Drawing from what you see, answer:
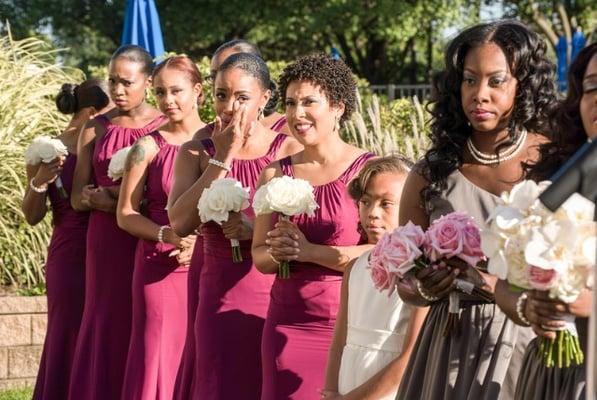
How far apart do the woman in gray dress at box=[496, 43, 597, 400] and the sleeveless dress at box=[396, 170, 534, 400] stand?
0.23 meters

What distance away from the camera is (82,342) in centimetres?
954

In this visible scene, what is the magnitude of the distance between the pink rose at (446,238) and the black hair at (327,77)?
2365 mm

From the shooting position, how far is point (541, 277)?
12.5ft

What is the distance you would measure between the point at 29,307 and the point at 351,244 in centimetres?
549

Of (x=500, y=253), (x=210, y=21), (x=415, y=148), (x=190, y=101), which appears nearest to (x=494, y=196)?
(x=500, y=253)

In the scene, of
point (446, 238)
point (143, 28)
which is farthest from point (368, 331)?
point (143, 28)

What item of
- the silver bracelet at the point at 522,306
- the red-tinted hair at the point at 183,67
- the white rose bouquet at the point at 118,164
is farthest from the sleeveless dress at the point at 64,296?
the silver bracelet at the point at 522,306

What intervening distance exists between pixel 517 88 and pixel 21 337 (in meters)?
7.08

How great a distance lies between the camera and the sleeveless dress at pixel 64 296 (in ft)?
32.5

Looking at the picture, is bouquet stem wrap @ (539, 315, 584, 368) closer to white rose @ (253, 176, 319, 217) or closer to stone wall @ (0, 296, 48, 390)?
white rose @ (253, 176, 319, 217)

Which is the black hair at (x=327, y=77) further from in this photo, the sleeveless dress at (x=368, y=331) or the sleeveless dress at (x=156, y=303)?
the sleeveless dress at (x=156, y=303)

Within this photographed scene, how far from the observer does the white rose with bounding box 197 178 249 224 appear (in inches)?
282

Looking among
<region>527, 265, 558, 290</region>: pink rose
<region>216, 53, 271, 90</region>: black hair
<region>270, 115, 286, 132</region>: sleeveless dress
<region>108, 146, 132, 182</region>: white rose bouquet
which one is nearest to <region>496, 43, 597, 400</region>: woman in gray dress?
<region>527, 265, 558, 290</region>: pink rose

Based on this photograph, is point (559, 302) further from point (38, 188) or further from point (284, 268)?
point (38, 188)
